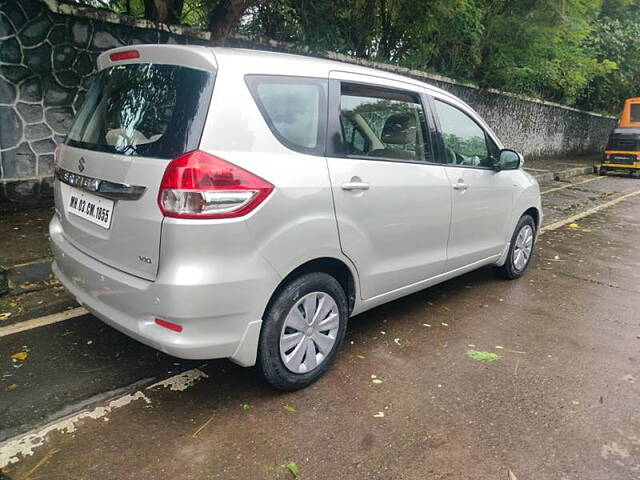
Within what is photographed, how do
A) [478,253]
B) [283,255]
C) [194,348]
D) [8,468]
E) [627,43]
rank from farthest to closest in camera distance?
[627,43]
[478,253]
[283,255]
[194,348]
[8,468]

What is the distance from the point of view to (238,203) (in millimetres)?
2359

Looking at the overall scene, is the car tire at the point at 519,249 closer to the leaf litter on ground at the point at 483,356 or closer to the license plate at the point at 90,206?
the leaf litter on ground at the point at 483,356

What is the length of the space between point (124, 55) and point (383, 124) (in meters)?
1.67

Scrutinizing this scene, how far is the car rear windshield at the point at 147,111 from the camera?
234 cm

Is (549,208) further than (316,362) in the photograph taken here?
Yes

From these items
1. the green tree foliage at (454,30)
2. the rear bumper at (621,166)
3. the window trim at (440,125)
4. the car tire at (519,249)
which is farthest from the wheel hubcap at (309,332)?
the rear bumper at (621,166)

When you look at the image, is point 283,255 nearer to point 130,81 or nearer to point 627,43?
point 130,81

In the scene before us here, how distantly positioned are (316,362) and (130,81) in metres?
1.86

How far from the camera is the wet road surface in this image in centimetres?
230

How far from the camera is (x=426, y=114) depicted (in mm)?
3670

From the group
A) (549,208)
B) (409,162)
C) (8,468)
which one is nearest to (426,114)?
(409,162)

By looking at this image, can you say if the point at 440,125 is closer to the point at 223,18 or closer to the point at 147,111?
the point at 147,111

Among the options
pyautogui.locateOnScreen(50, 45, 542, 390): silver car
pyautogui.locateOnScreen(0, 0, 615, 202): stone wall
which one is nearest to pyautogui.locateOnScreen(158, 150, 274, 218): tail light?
pyautogui.locateOnScreen(50, 45, 542, 390): silver car

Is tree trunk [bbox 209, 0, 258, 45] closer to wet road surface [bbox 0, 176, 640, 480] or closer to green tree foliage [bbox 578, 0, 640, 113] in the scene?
wet road surface [bbox 0, 176, 640, 480]
